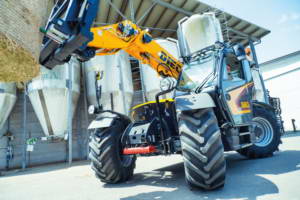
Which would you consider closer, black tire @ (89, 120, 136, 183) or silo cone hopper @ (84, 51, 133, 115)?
black tire @ (89, 120, 136, 183)

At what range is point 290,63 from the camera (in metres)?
12.7

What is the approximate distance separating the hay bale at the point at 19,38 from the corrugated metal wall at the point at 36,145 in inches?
280

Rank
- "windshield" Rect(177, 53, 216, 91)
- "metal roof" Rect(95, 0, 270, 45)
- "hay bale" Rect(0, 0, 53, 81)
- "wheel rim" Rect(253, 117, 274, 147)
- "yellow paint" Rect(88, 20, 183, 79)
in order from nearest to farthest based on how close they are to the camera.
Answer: "hay bale" Rect(0, 0, 53, 81), "yellow paint" Rect(88, 20, 183, 79), "windshield" Rect(177, 53, 216, 91), "wheel rim" Rect(253, 117, 274, 147), "metal roof" Rect(95, 0, 270, 45)

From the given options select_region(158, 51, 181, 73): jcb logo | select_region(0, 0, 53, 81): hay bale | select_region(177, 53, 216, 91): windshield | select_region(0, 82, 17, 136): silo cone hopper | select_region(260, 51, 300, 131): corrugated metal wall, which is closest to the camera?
select_region(0, 0, 53, 81): hay bale

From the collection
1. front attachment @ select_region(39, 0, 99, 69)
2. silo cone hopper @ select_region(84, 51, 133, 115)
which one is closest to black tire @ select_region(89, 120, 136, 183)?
front attachment @ select_region(39, 0, 99, 69)

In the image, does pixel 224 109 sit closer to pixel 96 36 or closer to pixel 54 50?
pixel 96 36

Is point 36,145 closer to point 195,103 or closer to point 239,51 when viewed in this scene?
point 195,103

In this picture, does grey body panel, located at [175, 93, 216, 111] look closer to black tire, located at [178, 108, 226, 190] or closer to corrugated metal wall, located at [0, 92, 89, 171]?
black tire, located at [178, 108, 226, 190]

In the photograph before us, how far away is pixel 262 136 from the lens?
161 inches

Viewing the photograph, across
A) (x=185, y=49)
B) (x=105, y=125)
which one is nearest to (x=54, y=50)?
(x=105, y=125)

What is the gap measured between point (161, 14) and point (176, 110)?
9.23m

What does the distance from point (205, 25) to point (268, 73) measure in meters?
10.6

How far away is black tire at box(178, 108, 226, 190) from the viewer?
1.96m

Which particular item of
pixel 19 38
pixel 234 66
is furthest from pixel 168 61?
pixel 19 38
